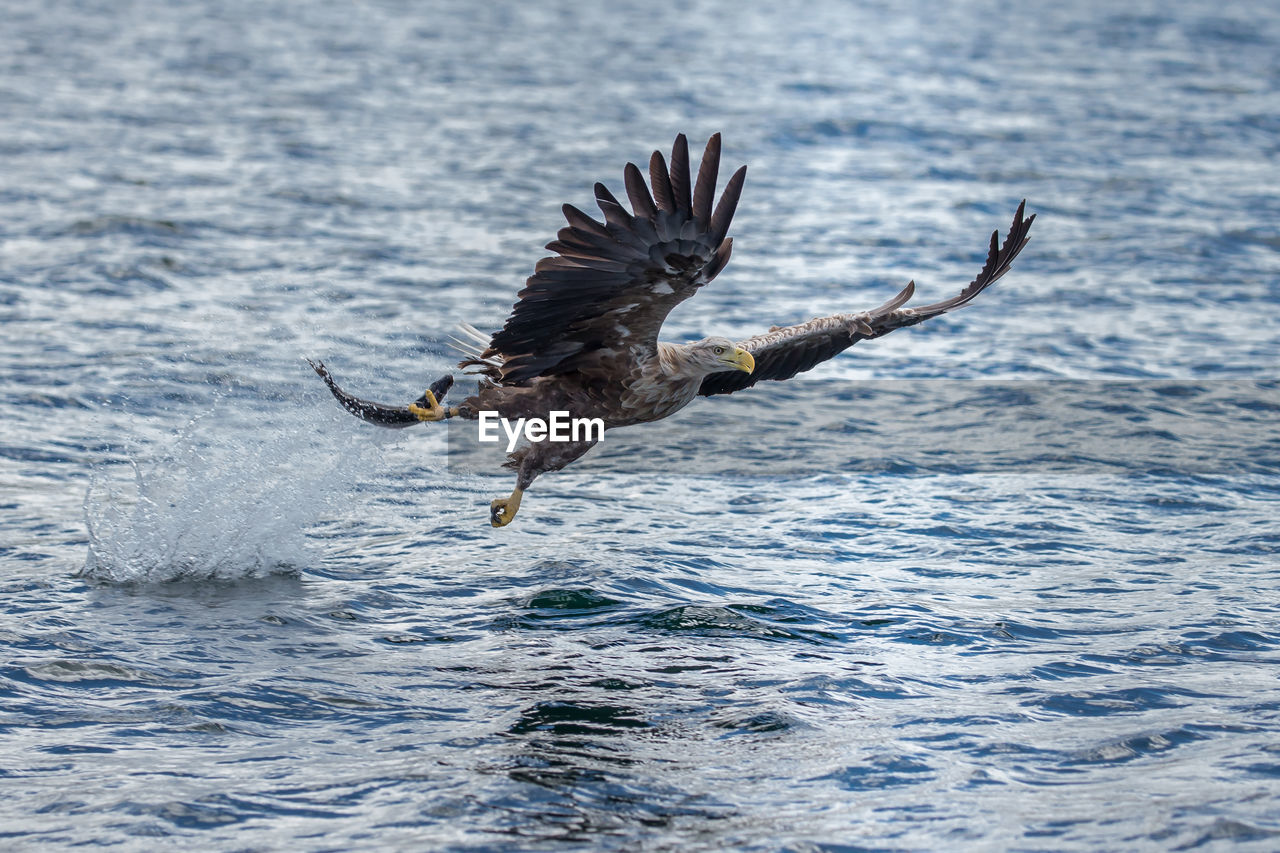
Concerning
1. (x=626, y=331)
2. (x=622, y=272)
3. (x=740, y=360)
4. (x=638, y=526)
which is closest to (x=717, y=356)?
(x=740, y=360)

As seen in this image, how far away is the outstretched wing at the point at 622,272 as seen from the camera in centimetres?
602

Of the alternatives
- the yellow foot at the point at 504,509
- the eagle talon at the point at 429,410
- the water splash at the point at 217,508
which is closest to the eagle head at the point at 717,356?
the yellow foot at the point at 504,509

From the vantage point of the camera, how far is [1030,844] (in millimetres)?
5367

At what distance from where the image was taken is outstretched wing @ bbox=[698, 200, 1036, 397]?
25.5 feet

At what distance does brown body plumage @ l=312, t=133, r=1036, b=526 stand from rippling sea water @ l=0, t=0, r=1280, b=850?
3.56 ft

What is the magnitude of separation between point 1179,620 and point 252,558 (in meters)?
4.87

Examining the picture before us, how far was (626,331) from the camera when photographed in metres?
6.97

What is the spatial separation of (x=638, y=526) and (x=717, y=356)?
2.22 metres

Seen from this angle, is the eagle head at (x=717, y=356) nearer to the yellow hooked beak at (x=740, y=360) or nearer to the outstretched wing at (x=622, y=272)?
the yellow hooked beak at (x=740, y=360)

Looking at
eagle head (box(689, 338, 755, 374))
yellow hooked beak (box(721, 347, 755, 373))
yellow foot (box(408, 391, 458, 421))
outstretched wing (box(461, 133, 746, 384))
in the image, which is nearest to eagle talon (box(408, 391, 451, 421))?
yellow foot (box(408, 391, 458, 421))

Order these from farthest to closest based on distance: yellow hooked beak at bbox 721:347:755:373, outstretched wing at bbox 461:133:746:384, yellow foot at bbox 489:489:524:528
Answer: yellow foot at bbox 489:489:524:528 → yellow hooked beak at bbox 721:347:755:373 → outstretched wing at bbox 461:133:746:384

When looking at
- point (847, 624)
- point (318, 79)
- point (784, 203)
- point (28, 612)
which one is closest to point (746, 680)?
point (847, 624)

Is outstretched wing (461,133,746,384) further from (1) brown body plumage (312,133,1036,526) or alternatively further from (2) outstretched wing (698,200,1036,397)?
(2) outstretched wing (698,200,1036,397)

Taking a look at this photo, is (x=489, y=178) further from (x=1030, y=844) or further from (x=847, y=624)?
(x=1030, y=844)
